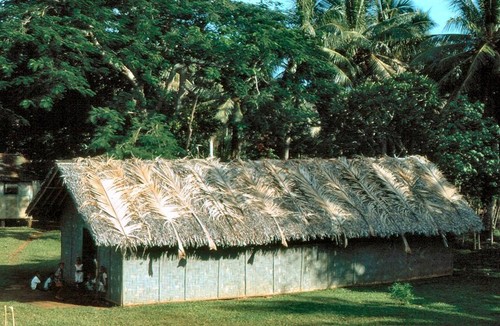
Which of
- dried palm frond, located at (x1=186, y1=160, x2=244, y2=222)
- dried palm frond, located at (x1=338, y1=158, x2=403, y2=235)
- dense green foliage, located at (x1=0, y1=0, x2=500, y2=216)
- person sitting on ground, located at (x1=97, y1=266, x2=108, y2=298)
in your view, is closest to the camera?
person sitting on ground, located at (x1=97, y1=266, x2=108, y2=298)

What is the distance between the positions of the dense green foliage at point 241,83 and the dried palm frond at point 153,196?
6.36 meters

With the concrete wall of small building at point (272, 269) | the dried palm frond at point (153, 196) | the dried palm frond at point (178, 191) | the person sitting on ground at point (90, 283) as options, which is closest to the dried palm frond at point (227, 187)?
the dried palm frond at point (178, 191)

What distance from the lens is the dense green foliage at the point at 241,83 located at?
22438mm

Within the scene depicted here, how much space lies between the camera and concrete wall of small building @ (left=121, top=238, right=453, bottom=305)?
14.5m

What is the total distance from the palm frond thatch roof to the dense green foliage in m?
3.41

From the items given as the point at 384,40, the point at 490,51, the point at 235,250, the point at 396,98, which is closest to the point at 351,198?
the point at 235,250

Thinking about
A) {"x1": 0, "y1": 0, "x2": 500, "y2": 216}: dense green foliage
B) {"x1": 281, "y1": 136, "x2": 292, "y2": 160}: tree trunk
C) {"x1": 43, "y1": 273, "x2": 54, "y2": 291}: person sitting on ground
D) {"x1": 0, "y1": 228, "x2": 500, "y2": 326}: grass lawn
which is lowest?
{"x1": 0, "y1": 228, "x2": 500, "y2": 326}: grass lawn

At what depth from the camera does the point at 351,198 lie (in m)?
17.3

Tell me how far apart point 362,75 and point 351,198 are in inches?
601

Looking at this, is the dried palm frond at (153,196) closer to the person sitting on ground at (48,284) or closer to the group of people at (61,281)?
the group of people at (61,281)

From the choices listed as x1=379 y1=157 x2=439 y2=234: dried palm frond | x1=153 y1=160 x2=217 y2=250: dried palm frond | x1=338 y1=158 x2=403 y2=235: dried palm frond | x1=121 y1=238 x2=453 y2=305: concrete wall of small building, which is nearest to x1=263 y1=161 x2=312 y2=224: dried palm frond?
x1=121 y1=238 x2=453 y2=305: concrete wall of small building

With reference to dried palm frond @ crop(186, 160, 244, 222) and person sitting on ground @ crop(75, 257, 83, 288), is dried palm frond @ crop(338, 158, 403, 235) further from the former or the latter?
person sitting on ground @ crop(75, 257, 83, 288)

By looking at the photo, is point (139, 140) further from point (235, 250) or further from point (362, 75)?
point (362, 75)

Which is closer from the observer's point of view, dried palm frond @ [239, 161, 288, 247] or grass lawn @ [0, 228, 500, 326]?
grass lawn @ [0, 228, 500, 326]
